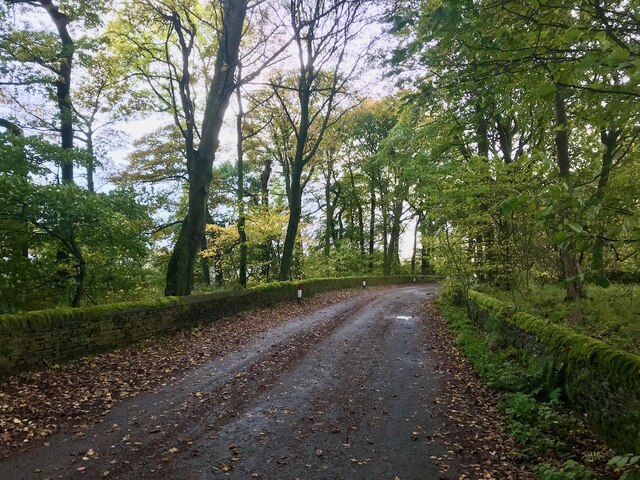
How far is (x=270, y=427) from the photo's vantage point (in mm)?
4945

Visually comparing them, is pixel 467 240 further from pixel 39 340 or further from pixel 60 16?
pixel 60 16

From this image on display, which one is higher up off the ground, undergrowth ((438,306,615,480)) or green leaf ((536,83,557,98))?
green leaf ((536,83,557,98))

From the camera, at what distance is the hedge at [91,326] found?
6.27m

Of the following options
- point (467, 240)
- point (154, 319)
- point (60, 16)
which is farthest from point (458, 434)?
point (60, 16)

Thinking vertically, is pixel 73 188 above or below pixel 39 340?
above

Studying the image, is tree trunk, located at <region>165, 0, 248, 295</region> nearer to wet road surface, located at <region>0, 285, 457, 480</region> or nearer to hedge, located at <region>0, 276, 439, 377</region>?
hedge, located at <region>0, 276, 439, 377</region>

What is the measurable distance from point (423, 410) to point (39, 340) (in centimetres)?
621

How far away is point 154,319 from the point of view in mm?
9508

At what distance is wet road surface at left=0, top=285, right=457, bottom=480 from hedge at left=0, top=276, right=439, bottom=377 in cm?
215

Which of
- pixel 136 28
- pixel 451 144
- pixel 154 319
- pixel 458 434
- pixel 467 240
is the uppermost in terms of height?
pixel 136 28

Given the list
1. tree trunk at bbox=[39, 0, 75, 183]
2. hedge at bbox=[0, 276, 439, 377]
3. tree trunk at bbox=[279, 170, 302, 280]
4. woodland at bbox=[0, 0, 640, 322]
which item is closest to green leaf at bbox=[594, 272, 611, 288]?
woodland at bbox=[0, 0, 640, 322]

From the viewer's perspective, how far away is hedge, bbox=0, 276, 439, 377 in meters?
6.27

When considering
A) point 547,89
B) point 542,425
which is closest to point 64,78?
point 547,89

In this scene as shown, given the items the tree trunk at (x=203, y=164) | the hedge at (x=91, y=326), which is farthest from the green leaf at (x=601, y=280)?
the tree trunk at (x=203, y=164)
